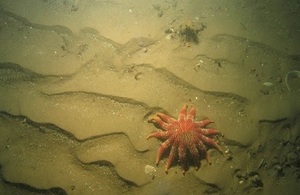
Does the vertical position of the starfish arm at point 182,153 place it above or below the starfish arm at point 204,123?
below

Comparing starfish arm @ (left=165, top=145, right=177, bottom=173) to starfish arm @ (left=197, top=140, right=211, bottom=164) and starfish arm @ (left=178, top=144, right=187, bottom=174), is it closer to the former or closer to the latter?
starfish arm @ (left=178, top=144, right=187, bottom=174)

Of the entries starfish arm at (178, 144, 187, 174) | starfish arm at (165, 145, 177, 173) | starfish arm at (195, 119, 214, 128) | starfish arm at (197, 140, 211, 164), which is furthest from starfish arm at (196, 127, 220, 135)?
starfish arm at (165, 145, 177, 173)

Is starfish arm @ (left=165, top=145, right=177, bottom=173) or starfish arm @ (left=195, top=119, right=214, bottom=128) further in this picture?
starfish arm @ (left=195, top=119, right=214, bottom=128)

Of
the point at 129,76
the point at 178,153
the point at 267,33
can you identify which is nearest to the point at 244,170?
the point at 178,153

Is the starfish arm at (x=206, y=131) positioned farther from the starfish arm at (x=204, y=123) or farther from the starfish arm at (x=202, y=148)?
the starfish arm at (x=202, y=148)

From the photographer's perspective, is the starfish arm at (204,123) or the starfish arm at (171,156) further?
the starfish arm at (204,123)

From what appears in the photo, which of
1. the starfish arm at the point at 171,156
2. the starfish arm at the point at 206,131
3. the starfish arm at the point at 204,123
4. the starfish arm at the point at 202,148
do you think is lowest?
the starfish arm at the point at 171,156

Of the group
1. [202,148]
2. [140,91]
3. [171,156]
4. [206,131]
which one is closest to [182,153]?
[171,156]

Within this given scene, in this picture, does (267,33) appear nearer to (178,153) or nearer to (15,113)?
(178,153)

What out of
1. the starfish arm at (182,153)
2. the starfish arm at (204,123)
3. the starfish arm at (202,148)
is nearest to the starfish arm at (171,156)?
the starfish arm at (182,153)
